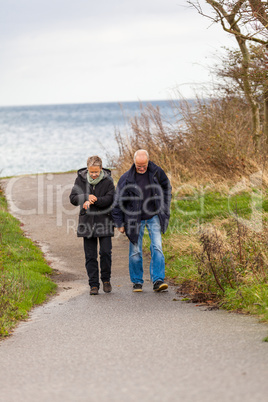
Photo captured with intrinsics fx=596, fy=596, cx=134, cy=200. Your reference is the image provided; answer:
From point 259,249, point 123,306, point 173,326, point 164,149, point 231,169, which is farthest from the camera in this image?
point 164,149

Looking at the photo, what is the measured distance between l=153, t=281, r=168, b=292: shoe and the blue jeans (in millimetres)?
63

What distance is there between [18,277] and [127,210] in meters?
1.97

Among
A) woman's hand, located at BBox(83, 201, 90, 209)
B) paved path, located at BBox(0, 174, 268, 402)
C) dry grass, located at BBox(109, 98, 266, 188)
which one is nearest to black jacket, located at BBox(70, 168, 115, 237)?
woman's hand, located at BBox(83, 201, 90, 209)

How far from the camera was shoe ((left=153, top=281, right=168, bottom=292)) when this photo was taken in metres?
8.11

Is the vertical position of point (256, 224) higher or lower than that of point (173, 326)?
higher

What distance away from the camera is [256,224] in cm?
907

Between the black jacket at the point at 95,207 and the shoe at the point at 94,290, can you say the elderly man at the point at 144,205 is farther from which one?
the shoe at the point at 94,290

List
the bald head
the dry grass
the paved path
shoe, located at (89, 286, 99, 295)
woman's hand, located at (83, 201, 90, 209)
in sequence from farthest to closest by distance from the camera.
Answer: the dry grass < shoe, located at (89, 286, 99, 295) < woman's hand, located at (83, 201, 90, 209) < the bald head < the paved path

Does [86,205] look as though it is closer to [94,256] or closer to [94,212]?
[94,212]

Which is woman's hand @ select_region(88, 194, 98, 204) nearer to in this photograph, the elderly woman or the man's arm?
the elderly woman

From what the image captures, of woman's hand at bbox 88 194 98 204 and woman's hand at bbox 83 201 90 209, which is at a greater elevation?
woman's hand at bbox 88 194 98 204

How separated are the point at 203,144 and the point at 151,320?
10.1 m

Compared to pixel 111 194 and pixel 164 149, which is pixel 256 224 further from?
pixel 164 149

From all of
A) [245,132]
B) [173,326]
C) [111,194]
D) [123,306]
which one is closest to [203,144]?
[245,132]
